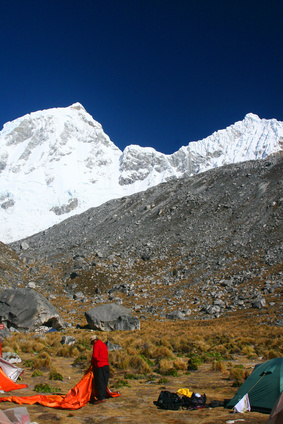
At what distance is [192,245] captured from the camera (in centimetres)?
4975

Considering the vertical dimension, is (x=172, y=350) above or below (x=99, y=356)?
below

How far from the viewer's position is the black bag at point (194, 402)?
888 cm

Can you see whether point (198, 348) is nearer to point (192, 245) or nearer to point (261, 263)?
point (261, 263)

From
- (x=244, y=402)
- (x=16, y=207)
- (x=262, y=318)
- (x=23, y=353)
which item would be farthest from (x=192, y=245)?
(x=16, y=207)

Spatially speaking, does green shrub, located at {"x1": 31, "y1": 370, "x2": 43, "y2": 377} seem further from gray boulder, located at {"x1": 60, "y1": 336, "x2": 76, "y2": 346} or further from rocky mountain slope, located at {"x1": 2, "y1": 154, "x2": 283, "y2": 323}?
rocky mountain slope, located at {"x1": 2, "y1": 154, "x2": 283, "y2": 323}

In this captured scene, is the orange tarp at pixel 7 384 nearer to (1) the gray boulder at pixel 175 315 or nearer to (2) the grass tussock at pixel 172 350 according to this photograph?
(2) the grass tussock at pixel 172 350

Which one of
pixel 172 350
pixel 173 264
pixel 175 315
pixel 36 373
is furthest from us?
pixel 173 264

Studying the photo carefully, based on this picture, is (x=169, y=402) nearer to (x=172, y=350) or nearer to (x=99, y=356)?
(x=99, y=356)

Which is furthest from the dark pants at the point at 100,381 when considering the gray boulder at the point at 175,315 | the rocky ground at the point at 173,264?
the gray boulder at the point at 175,315

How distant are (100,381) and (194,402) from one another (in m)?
2.73

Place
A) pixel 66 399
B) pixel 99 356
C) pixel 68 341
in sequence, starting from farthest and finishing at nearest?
pixel 68 341, pixel 99 356, pixel 66 399

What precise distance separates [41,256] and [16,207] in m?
118

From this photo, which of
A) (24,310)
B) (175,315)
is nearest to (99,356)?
(24,310)

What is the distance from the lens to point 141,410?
8820 mm
